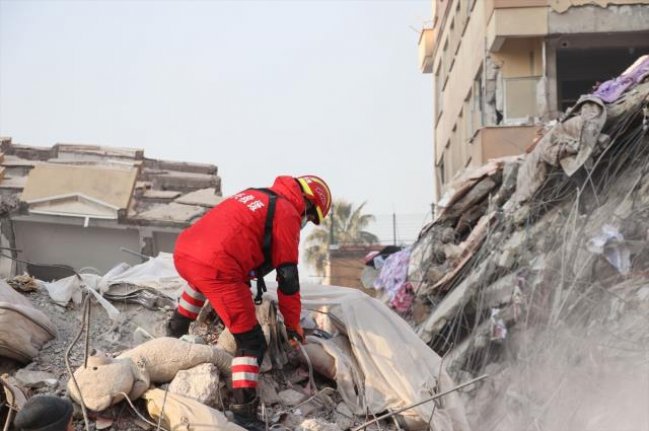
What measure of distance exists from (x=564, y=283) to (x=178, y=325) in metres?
4.82

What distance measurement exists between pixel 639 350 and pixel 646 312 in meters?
0.61

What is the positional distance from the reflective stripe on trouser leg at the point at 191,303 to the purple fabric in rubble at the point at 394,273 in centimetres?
773

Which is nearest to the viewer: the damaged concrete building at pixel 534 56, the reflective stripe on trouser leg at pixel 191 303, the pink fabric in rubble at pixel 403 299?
the reflective stripe on trouser leg at pixel 191 303

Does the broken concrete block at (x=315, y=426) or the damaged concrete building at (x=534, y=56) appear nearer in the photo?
the broken concrete block at (x=315, y=426)

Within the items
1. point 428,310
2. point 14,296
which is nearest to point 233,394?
point 14,296

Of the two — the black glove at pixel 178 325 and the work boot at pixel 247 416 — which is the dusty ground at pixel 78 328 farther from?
the work boot at pixel 247 416

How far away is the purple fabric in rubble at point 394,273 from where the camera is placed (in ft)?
43.4

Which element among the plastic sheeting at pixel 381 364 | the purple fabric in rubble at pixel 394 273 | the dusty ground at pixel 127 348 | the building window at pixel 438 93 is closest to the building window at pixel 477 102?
the purple fabric in rubble at pixel 394 273

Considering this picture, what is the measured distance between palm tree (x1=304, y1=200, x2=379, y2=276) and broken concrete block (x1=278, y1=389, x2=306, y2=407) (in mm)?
23819

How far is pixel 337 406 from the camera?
17.0 feet

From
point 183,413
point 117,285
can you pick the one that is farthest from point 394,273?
point 183,413

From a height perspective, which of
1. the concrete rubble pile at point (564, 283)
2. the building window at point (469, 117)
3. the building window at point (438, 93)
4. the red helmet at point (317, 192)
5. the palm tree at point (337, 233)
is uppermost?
the building window at point (438, 93)

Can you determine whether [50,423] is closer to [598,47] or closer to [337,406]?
[337,406]

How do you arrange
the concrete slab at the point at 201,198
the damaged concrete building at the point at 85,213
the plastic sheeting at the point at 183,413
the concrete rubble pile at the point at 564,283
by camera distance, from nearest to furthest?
the plastic sheeting at the point at 183,413, the concrete rubble pile at the point at 564,283, the damaged concrete building at the point at 85,213, the concrete slab at the point at 201,198
